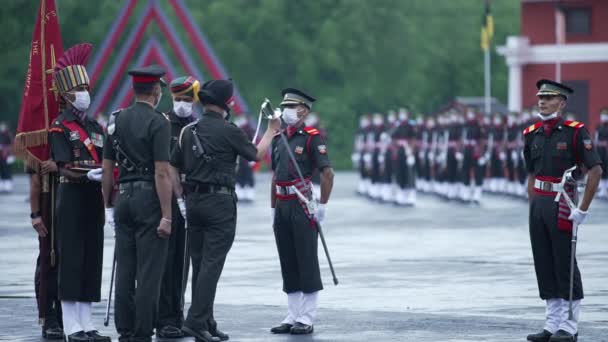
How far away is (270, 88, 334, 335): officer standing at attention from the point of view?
11961 millimetres

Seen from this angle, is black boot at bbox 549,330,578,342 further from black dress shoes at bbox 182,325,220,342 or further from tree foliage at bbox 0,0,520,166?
tree foliage at bbox 0,0,520,166

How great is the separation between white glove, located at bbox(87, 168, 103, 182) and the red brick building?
133 ft

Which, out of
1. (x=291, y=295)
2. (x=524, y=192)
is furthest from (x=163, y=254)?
(x=524, y=192)

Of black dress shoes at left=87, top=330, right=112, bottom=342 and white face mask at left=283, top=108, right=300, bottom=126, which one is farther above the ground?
white face mask at left=283, top=108, right=300, bottom=126

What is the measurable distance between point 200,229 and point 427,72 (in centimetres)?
6887

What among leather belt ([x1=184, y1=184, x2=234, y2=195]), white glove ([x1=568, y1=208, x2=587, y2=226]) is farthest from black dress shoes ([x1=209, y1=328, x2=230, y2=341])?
white glove ([x1=568, y1=208, x2=587, y2=226])

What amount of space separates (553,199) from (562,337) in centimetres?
114

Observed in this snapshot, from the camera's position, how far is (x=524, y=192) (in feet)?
117

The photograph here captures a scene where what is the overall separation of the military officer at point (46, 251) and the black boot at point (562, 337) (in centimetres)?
396

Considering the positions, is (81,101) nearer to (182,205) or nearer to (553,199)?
(182,205)

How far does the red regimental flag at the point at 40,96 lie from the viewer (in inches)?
461

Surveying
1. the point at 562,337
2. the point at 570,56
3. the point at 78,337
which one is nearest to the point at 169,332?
the point at 78,337

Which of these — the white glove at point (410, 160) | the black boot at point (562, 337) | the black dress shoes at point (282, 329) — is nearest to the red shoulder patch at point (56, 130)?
the black dress shoes at point (282, 329)

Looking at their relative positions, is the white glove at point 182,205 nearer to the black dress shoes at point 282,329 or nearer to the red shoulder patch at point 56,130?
the red shoulder patch at point 56,130
